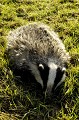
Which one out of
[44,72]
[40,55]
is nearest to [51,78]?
[44,72]

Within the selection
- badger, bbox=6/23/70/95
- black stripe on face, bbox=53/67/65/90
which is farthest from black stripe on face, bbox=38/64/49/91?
black stripe on face, bbox=53/67/65/90

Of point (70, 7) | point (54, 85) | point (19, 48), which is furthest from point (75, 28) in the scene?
point (54, 85)

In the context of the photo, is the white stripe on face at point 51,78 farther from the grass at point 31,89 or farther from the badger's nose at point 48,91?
the grass at point 31,89

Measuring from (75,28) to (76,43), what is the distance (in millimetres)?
687

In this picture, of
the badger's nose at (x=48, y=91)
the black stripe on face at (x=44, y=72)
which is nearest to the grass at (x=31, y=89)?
the badger's nose at (x=48, y=91)

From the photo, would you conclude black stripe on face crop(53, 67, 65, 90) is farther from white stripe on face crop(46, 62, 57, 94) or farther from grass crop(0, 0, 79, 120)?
grass crop(0, 0, 79, 120)

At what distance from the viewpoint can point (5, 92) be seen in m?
4.87

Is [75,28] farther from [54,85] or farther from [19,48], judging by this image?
[54,85]

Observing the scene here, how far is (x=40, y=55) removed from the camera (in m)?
5.23

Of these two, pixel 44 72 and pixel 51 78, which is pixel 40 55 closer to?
pixel 44 72

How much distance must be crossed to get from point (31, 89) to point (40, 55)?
57 centimetres

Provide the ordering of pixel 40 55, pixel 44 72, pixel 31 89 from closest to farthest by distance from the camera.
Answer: pixel 44 72, pixel 31 89, pixel 40 55

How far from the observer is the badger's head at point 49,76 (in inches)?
189

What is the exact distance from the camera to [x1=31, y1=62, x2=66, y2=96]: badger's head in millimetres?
4793
